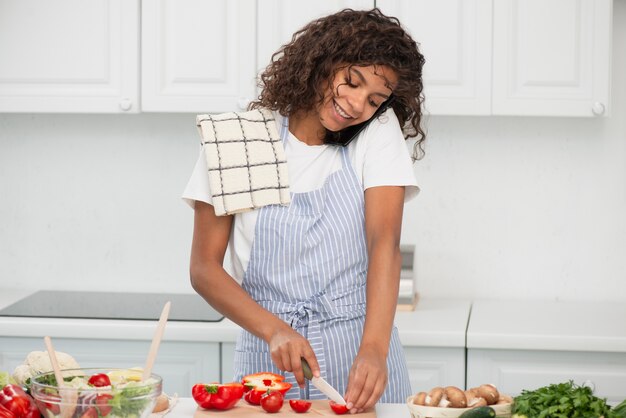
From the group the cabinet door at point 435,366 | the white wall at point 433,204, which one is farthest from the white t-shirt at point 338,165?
the white wall at point 433,204

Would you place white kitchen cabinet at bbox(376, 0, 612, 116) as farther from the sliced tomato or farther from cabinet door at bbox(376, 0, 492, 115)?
the sliced tomato

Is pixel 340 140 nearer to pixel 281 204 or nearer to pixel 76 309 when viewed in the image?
pixel 281 204

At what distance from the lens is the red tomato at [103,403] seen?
129 centimetres

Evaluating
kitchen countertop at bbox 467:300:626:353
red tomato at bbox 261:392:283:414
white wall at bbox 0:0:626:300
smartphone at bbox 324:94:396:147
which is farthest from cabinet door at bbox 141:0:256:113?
red tomato at bbox 261:392:283:414

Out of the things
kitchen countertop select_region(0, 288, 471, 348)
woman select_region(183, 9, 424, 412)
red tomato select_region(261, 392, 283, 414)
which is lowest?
kitchen countertop select_region(0, 288, 471, 348)

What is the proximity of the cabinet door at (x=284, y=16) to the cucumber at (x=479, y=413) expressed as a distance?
1.55 m

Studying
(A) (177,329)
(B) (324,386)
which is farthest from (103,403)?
(A) (177,329)

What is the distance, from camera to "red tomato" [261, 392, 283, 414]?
1.57 meters

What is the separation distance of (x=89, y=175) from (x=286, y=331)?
168 cm

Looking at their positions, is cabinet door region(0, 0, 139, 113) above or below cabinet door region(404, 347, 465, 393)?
above

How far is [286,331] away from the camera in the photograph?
171 centimetres

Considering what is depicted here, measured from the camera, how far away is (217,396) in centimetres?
158

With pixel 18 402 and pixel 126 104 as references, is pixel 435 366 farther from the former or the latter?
pixel 18 402

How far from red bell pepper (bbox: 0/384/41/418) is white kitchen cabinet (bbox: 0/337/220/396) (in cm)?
120
